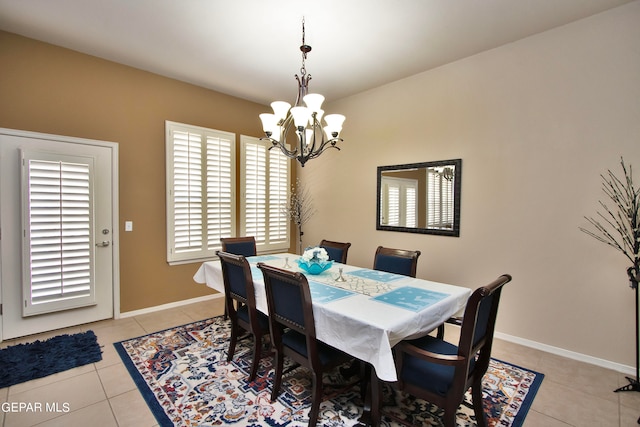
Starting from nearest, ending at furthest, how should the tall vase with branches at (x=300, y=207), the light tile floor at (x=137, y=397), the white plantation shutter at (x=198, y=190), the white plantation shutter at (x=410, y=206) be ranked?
the light tile floor at (x=137, y=397) → the white plantation shutter at (x=410, y=206) → the white plantation shutter at (x=198, y=190) → the tall vase with branches at (x=300, y=207)

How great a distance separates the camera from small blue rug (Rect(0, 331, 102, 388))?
245 centimetres

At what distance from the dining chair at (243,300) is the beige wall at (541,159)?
7.43ft

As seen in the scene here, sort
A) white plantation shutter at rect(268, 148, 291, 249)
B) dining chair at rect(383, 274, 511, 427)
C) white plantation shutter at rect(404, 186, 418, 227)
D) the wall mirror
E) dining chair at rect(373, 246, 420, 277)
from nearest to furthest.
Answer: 1. dining chair at rect(383, 274, 511, 427)
2. dining chair at rect(373, 246, 420, 277)
3. the wall mirror
4. white plantation shutter at rect(404, 186, 418, 227)
5. white plantation shutter at rect(268, 148, 291, 249)

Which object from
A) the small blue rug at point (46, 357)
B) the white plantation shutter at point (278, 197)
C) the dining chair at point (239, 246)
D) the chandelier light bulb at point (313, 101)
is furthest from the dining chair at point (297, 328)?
the white plantation shutter at point (278, 197)

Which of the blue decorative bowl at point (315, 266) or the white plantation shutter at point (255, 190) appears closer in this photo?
the blue decorative bowl at point (315, 266)

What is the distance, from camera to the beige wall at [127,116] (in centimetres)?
306

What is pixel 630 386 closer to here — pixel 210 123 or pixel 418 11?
pixel 418 11

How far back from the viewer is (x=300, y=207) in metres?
5.39

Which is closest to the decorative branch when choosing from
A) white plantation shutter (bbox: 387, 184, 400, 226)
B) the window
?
white plantation shutter (bbox: 387, 184, 400, 226)

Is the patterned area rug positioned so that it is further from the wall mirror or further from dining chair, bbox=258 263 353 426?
the wall mirror

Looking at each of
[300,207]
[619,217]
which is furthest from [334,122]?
[300,207]

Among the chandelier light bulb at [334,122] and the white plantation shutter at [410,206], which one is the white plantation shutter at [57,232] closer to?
the chandelier light bulb at [334,122]

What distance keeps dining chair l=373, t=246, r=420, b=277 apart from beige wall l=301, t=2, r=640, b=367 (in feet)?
3.03

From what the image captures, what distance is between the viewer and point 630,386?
2.33m
